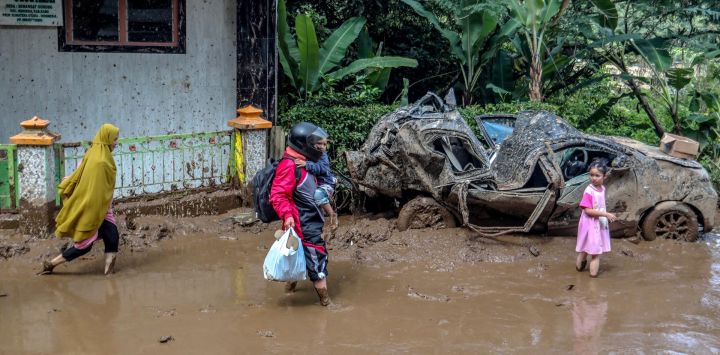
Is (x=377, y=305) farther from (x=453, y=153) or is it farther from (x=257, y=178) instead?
(x=453, y=153)

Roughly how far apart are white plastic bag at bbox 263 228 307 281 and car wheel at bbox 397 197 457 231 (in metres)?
2.87

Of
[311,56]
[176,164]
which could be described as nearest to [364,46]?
[311,56]

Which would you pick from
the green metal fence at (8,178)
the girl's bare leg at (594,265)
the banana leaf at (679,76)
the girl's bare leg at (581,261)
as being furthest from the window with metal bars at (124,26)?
the banana leaf at (679,76)

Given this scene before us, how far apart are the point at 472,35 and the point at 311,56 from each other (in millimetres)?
3025

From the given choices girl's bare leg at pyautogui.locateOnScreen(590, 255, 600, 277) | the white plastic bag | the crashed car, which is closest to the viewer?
the white plastic bag

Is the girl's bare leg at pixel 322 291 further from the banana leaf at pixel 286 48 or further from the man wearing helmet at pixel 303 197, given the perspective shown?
the banana leaf at pixel 286 48

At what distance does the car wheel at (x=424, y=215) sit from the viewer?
31.4 feet

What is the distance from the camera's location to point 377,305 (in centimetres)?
737

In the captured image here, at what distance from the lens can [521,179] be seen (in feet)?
29.9

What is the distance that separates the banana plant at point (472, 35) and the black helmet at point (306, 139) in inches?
252

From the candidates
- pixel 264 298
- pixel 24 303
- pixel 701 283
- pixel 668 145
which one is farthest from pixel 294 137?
pixel 668 145

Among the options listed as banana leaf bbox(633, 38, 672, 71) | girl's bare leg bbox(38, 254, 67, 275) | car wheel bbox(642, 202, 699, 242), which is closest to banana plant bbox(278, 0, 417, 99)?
banana leaf bbox(633, 38, 672, 71)

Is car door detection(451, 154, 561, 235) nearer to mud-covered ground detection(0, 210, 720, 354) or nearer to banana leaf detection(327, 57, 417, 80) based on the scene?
mud-covered ground detection(0, 210, 720, 354)

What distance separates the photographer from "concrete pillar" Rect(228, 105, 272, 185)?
33.9ft
